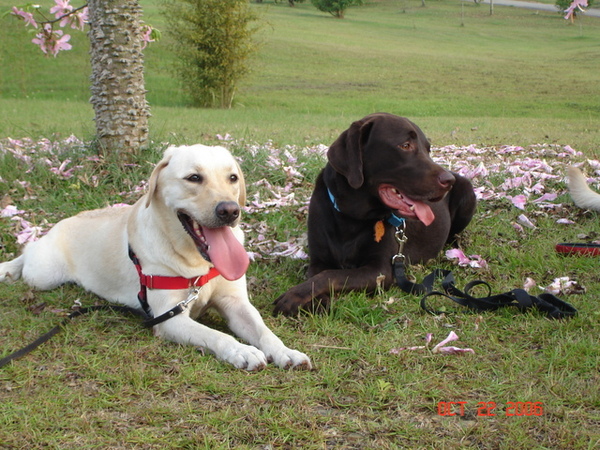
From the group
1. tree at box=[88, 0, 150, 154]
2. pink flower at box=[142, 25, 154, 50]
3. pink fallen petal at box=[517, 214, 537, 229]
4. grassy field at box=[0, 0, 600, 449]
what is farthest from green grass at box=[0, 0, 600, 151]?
pink fallen petal at box=[517, 214, 537, 229]

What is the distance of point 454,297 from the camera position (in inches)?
150

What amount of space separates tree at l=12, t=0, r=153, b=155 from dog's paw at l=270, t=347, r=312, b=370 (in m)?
4.01

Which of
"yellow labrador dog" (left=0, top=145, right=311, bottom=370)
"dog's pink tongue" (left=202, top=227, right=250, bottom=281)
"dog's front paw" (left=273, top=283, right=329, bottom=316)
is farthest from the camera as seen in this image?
"dog's front paw" (left=273, top=283, right=329, bottom=316)

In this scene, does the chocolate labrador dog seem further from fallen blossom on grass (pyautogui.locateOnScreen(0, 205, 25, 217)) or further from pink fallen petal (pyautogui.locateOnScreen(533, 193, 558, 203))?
fallen blossom on grass (pyautogui.locateOnScreen(0, 205, 25, 217))

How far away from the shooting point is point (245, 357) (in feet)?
10.00

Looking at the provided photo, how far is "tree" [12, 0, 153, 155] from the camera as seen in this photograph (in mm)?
6102

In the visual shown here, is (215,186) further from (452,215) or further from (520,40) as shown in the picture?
(520,40)

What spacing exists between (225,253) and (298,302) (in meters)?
0.63

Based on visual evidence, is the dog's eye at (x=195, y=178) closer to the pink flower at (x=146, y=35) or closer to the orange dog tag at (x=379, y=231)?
the orange dog tag at (x=379, y=231)

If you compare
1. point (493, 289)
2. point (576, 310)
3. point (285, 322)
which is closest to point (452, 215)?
point (493, 289)

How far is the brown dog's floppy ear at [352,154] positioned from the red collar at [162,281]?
3.42 ft

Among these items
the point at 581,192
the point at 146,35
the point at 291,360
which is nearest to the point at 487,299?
the point at 291,360

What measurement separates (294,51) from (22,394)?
35758mm

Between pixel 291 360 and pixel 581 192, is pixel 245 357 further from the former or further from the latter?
pixel 581 192
